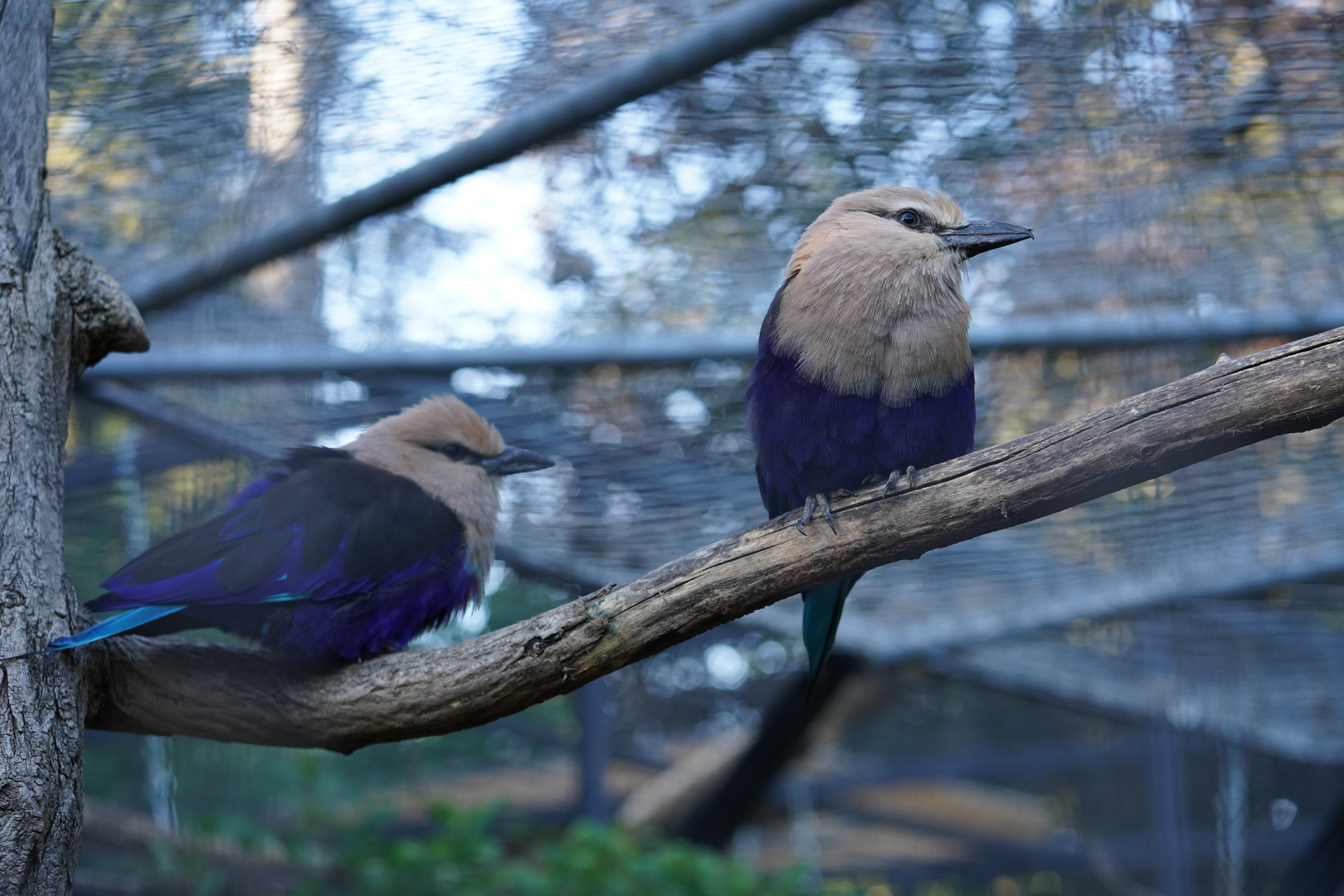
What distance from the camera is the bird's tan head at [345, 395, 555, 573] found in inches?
85.9

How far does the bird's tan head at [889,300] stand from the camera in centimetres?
183

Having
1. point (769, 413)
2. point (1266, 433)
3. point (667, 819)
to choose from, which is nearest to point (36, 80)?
point (769, 413)

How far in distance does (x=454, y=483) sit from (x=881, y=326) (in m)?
0.90

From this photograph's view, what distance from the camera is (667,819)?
17.1 feet

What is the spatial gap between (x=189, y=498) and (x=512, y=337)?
1104 millimetres

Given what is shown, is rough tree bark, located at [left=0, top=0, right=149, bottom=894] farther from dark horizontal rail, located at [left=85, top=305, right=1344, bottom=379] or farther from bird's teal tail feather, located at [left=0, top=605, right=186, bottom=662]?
dark horizontal rail, located at [left=85, top=305, right=1344, bottom=379]

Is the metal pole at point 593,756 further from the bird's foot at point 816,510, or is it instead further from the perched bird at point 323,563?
the bird's foot at point 816,510

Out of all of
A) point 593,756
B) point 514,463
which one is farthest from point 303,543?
point 593,756

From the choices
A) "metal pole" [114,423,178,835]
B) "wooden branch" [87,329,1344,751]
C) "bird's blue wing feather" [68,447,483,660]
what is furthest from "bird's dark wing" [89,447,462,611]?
"metal pole" [114,423,178,835]

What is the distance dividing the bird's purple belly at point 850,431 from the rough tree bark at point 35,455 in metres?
1.14

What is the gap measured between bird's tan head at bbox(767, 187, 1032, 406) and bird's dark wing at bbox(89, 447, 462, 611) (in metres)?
0.74

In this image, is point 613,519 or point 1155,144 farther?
point 613,519

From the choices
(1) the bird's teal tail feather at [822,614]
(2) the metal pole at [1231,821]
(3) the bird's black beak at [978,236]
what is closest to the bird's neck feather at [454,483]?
(1) the bird's teal tail feather at [822,614]

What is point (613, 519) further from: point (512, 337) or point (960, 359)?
point (960, 359)
